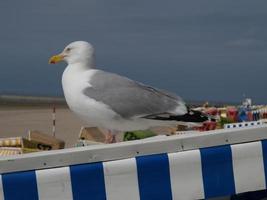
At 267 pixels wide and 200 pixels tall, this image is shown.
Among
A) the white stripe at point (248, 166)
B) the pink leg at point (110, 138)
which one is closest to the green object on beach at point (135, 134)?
the pink leg at point (110, 138)

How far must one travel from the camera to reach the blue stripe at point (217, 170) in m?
2.83

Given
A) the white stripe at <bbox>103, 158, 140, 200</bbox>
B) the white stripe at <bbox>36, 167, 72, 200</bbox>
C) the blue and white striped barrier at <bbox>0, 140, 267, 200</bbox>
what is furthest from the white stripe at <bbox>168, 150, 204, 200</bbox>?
the white stripe at <bbox>36, 167, 72, 200</bbox>

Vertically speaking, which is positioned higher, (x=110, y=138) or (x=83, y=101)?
(x=83, y=101)

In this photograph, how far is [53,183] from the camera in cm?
262

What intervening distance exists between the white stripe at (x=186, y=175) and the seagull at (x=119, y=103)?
5.80 ft

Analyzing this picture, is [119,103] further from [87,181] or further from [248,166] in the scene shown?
[87,181]

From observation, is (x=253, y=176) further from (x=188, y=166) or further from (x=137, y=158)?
(x=137, y=158)

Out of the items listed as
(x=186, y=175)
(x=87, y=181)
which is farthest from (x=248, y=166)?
(x=87, y=181)

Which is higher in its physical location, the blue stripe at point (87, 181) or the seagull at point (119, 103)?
the seagull at point (119, 103)

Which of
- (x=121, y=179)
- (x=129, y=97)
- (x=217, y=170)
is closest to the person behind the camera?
(x=121, y=179)

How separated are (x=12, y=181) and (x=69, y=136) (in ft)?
24.9

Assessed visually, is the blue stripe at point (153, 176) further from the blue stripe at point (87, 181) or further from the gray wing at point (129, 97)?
the gray wing at point (129, 97)

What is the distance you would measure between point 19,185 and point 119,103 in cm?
207

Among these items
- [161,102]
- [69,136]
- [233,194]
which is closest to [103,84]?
[161,102]
